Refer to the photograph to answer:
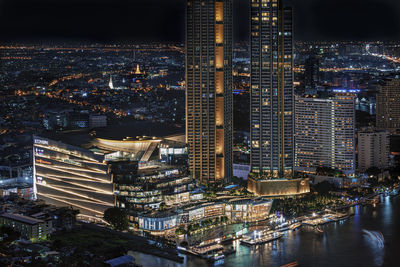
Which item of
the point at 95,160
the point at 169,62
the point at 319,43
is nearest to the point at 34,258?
the point at 95,160

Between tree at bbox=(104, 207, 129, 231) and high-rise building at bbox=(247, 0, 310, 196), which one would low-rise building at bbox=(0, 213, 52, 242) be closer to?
tree at bbox=(104, 207, 129, 231)

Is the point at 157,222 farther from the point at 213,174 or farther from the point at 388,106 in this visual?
the point at 388,106

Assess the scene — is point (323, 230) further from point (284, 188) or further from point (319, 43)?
point (319, 43)

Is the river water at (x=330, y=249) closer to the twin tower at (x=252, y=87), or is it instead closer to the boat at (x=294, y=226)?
the boat at (x=294, y=226)

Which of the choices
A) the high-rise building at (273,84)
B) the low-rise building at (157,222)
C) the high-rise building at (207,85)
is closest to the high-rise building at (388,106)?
the high-rise building at (273,84)

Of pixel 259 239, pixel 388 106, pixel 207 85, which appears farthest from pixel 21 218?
pixel 388 106
